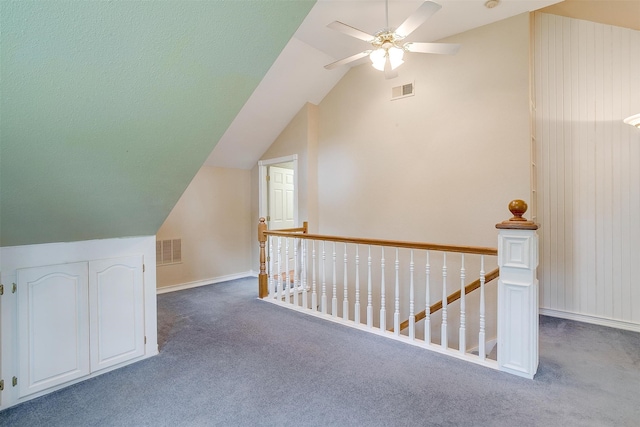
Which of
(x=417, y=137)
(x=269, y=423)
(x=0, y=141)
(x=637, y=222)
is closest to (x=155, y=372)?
(x=269, y=423)

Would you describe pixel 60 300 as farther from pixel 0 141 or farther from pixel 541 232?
pixel 541 232

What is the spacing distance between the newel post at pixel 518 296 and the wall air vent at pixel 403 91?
2319 millimetres

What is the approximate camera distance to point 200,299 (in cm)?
404

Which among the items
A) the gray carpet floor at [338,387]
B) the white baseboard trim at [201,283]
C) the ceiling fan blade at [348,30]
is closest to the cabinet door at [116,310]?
the gray carpet floor at [338,387]

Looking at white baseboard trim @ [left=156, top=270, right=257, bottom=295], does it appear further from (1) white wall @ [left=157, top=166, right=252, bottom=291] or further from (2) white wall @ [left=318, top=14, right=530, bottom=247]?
(2) white wall @ [left=318, top=14, right=530, bottom=247]

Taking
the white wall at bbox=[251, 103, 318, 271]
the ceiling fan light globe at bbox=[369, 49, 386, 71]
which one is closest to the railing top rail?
the white wall at bbox=[251, 103, 318, 271]

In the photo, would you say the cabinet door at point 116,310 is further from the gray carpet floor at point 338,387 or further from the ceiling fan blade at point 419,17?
the ceiling fan blade at point 419,17

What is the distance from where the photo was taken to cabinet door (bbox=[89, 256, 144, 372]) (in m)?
2.18

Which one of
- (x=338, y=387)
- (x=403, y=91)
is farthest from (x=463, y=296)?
(x=403, y=91)

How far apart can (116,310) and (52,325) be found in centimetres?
36

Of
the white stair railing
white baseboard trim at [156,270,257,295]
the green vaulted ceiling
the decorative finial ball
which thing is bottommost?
white baseboard trim at [156,270,257,295]

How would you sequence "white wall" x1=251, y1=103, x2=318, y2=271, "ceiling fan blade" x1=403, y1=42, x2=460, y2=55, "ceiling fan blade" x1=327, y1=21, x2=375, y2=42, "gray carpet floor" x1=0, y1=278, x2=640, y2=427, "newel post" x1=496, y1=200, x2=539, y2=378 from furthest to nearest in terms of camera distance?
"white wall" x1=251, y1=103, x2=318, y2=271 < "ceiling fan blade" x1=403, y1=42, x2=460, y2=55 < "ceiling fan blade" x1=327, y1=21, x2=375, y2=42 < "newel post" x1=496, y1=200, x2=539, y2=378 < "gray carpet floor" x1=0, y1=278, x2=640, y2=427

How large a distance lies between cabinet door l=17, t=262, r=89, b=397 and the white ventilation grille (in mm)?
2397

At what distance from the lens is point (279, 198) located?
5590 mm
